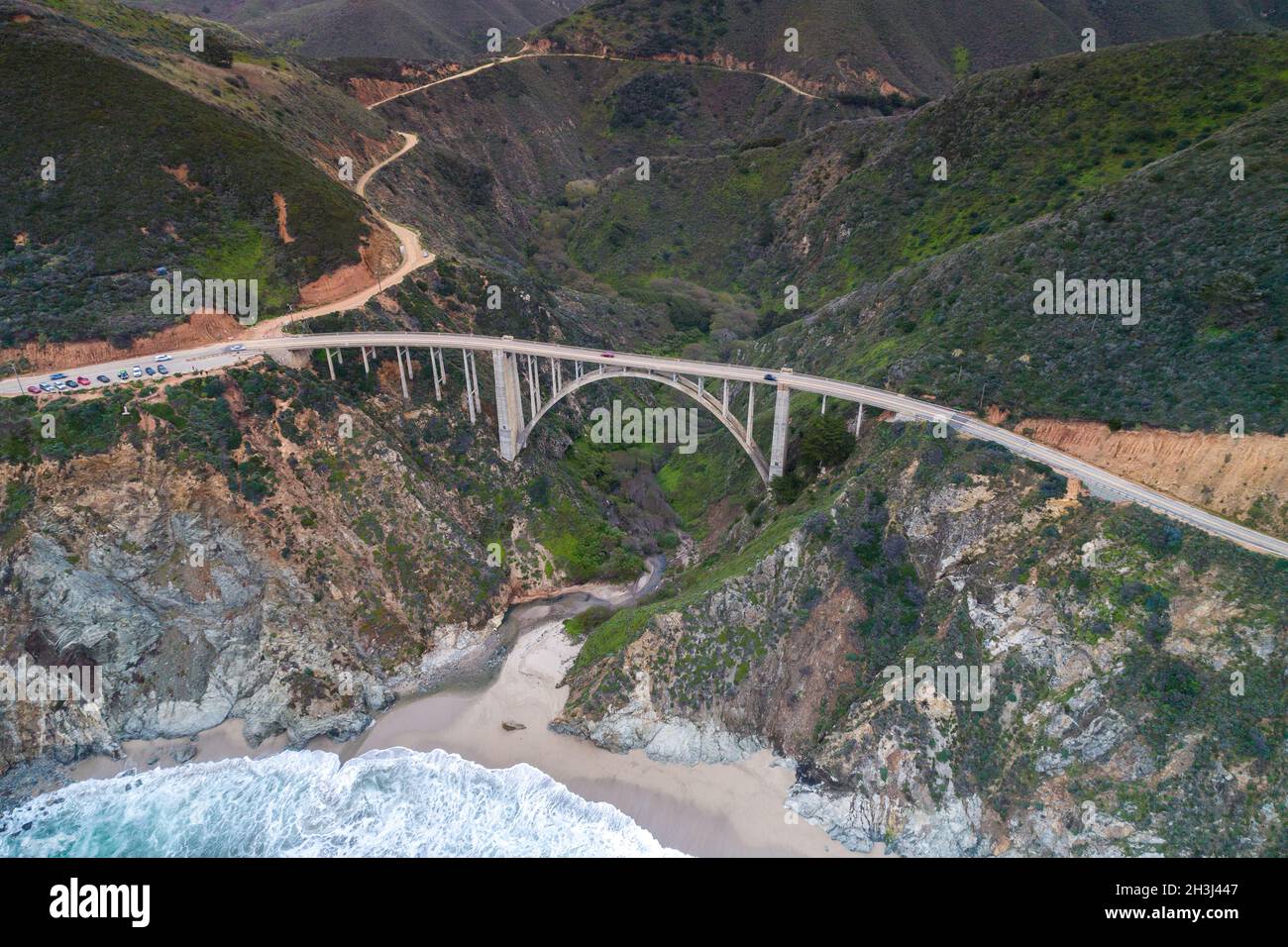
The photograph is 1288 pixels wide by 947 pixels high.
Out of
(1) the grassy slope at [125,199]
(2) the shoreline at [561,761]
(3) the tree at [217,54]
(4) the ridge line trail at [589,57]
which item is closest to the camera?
(2) the shoreline at [561,761]

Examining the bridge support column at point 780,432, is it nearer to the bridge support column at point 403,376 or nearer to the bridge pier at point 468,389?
the bridge pier at point 468,389

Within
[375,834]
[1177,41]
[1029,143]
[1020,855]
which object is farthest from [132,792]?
[1177,41]

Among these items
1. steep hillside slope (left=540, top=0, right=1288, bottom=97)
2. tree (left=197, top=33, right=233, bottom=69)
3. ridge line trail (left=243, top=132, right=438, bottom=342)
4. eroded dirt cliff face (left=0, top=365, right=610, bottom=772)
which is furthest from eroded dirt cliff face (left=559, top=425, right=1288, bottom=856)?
steep hillside slope (left=540, top=0, right=1288, bottom=97)

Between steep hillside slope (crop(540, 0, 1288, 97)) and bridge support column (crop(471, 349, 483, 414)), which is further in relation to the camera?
steep hillside slope (crop(540, 0, 1288, 97))

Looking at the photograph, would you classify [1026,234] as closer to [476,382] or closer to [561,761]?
[476,382]

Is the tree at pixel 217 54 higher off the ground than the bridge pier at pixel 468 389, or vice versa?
the tree at pixel 217 54

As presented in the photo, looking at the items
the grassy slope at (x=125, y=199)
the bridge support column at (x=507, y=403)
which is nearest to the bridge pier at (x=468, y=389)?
the bridge support column at (x=507, y=403)

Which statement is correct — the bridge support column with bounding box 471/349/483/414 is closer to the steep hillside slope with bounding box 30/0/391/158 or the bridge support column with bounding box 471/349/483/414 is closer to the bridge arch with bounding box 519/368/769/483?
the bridge arch with bounding box 519/368/769/483

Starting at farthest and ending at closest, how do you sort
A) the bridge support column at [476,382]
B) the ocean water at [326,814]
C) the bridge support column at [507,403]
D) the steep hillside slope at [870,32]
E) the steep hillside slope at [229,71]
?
the steep hillside slope at [870,32]
the steep hillside slope at [229,71]
the bridge support column at [476,382]
the bridge support column at [507,403]
the ocean water at [326,814]
